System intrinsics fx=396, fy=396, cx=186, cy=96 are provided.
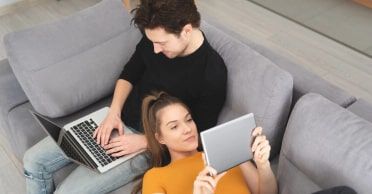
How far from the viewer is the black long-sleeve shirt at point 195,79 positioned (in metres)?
1.38

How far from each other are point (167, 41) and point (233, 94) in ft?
1.00

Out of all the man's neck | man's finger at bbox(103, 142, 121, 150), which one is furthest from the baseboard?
the man's neck

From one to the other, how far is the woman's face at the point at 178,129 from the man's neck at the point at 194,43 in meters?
0.20

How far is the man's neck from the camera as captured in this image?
4.56 feet

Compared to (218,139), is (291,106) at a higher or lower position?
lower

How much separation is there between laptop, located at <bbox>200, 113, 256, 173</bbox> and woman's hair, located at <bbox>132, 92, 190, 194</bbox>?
332 millimetres

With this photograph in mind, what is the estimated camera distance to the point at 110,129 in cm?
152

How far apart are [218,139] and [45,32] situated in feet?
3.08

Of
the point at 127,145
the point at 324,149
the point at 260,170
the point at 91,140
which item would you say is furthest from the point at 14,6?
the point at 324,149

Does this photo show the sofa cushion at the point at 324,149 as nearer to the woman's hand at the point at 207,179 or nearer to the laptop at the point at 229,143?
the laptop at the point at 229,143

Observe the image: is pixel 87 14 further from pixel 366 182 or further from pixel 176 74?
pixel 366 182

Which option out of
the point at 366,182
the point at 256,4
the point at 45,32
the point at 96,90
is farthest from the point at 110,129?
the point at 256,4

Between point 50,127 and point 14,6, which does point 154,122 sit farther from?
point 14,6

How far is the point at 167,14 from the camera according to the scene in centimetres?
127
